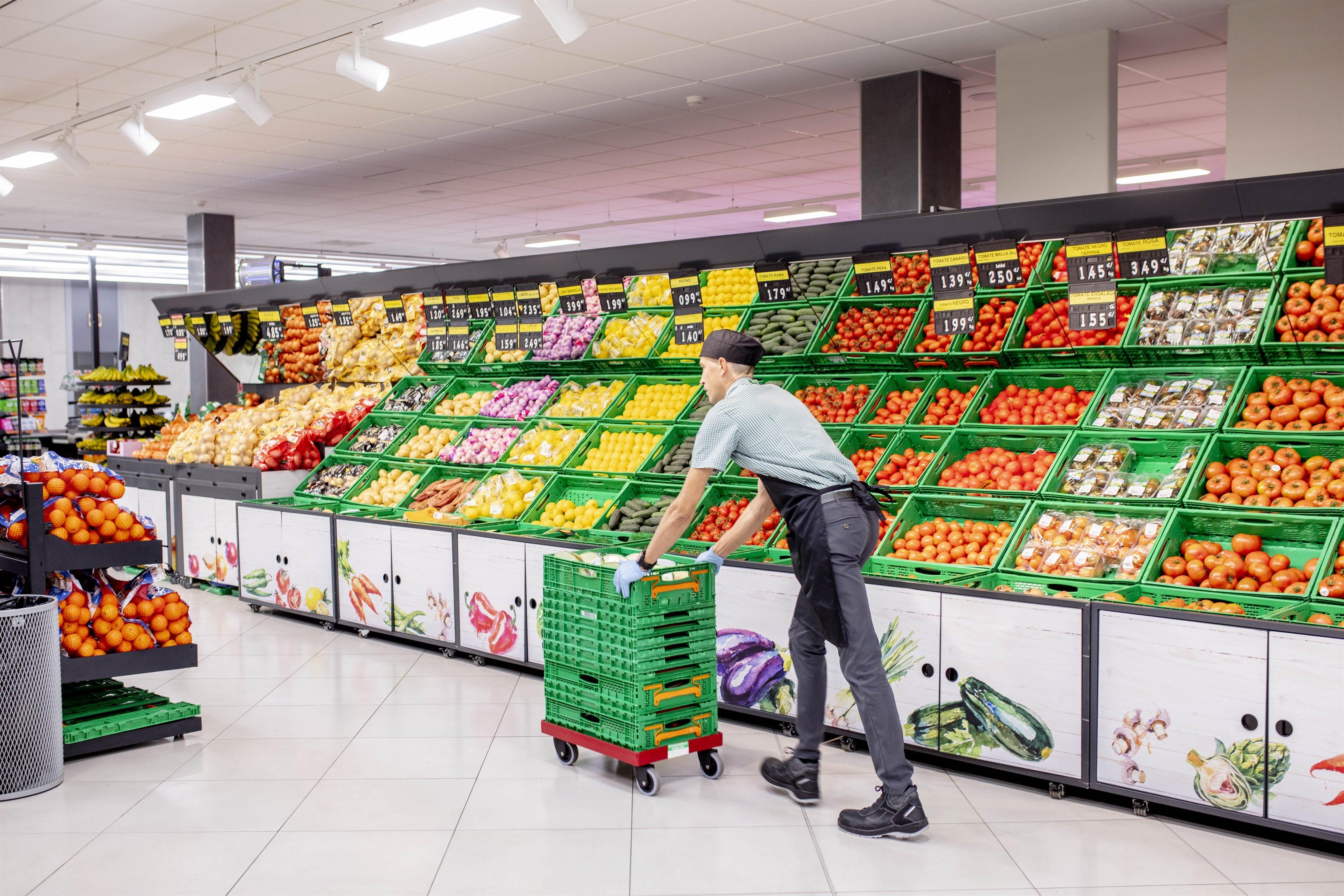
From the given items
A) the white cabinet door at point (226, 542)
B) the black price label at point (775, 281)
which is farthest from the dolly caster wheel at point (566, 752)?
the white cabinet door at point (226, 542)

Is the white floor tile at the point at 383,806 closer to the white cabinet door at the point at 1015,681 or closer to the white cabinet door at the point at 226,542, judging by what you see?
the white cabinet door at the point at 1015,681

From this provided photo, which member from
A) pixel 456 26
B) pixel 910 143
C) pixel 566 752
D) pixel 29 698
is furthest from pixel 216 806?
pixel 910 143

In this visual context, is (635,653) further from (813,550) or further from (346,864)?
(346,864)

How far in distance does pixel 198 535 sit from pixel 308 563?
6.12ft

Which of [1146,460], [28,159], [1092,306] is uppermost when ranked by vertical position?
[28,159]

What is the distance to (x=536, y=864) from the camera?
3635mm

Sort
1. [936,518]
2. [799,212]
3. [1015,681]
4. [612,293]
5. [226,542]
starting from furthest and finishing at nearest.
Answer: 1. [799,212]
2. [226,542]
3. [612,293]
4. [936,518]
5. [1015,681]

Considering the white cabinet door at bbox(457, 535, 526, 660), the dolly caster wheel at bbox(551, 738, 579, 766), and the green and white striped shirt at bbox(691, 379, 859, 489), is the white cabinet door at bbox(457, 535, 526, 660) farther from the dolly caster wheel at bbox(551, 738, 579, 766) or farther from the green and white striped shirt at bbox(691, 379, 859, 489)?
the green and white striped shirt at bbox(691, 379, 859, 489)

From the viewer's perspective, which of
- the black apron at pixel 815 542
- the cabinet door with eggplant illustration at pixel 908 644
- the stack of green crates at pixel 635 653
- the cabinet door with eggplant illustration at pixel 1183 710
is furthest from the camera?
the cabinet door with eggplant illustration at pixel 908 644

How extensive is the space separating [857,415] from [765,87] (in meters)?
3.12

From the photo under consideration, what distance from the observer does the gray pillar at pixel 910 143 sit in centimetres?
734

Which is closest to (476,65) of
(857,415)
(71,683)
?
(857,415)

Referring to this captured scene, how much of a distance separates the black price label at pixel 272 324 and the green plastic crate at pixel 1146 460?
7439 millimetres

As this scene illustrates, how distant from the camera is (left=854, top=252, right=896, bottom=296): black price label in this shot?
5.62m
